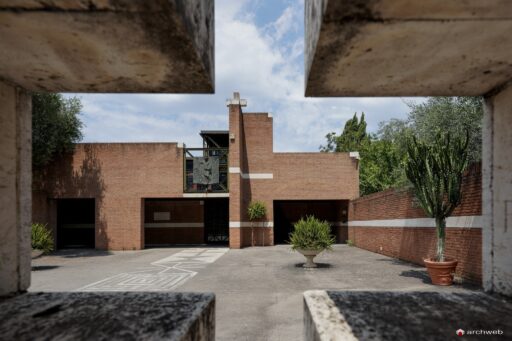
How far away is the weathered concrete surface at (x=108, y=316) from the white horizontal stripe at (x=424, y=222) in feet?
29.8

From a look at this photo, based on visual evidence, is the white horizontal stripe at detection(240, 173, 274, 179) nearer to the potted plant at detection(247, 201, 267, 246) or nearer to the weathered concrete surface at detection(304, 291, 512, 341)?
the potted plant at detection(247, 201, 267, 246)

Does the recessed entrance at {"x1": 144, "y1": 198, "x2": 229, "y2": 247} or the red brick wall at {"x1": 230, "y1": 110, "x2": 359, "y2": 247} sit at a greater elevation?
the red brick wall at {"x1": 230, "y1": 110, "x2": 359, "y2": 247}

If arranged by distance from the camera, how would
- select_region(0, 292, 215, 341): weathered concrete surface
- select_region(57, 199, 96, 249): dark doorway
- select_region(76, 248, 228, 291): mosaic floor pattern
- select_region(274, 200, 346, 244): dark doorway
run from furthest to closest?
select_region(274, 200, 346, 244): dark doorway < select_region(57, 199, 96, 249): dark doorway < select_region(76, 248, 228, 291): mosaic floor pattern < select_region(0, 292, 215, 341): weathered concrete surface

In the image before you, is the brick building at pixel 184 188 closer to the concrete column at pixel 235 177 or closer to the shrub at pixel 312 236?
the concrete column at pixel 235 177

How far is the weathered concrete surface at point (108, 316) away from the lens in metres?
1.99

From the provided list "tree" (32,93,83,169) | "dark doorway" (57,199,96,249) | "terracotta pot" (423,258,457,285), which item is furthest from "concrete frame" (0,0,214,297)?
"dark doorway" (57,199,96,249)

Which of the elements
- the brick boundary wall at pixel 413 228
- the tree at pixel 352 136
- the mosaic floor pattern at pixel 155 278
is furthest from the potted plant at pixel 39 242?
the tree at pixel 352 136

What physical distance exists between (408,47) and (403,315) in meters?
1.79

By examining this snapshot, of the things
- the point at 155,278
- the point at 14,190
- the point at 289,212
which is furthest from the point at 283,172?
the point at 14,190

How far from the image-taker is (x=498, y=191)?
9.38 feet

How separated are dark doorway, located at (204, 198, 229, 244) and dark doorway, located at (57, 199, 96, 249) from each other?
8284 millimetres

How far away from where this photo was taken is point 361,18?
5.79ft

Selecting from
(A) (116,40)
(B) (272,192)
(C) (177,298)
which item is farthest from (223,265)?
(A) (116,40)

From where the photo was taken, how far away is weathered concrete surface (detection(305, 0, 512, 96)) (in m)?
1.74
